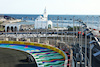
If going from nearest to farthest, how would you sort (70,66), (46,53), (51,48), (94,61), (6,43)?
1. (70,66)
2. (94,61)
3. (46,53)
4. (51,48)
5. (6,43)

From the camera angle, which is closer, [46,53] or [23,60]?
[23,60]

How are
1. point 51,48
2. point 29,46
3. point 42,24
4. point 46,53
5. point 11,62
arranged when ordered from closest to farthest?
1. point 11,62
2. point 46,53
3. point 51,48
4. point 29,46
5. point 42,24

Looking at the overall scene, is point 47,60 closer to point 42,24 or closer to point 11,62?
point 11,62

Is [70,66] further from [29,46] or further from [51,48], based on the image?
[29,46]

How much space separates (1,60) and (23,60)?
2.60 m

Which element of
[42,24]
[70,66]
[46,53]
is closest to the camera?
[70,66]

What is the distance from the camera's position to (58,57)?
21.4 metres


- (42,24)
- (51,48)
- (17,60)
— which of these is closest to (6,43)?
(51,48)

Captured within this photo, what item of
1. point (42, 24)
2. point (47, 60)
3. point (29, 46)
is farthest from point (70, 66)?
point (42, 24)

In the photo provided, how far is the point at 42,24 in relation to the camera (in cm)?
5856

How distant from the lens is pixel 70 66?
15.8m

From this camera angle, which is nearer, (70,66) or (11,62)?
(70,66)

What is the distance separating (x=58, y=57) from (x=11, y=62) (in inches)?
229

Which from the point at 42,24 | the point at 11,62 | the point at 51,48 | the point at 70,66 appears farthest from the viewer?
the point at 42,24
